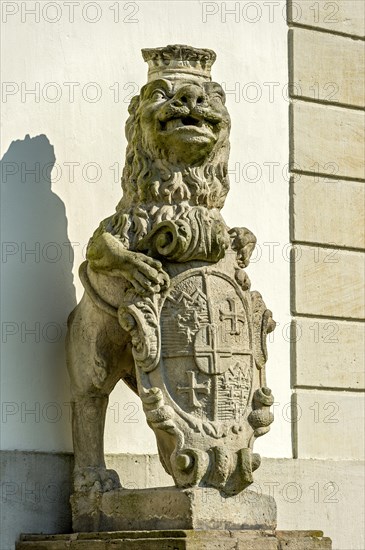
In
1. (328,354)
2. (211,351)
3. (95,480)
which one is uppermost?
(328,354)

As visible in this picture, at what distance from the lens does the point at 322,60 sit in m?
9.66

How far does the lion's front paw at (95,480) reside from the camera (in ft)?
25.7

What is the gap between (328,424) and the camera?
30.6 feet

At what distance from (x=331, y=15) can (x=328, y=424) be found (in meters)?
2.52

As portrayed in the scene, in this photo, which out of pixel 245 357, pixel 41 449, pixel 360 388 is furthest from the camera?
pixel 360 388

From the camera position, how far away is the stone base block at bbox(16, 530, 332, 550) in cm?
714

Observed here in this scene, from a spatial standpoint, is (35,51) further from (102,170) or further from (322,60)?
(322,60)

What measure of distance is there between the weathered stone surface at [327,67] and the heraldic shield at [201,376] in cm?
229

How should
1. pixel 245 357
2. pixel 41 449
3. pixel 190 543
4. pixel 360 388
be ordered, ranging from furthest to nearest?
1. pixel 360 388
2. pixel 41 449
3. pixel 245 357
4. pixel 190 543

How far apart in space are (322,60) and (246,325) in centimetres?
258

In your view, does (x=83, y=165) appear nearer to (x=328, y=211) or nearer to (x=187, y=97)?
(x=187, y=97)

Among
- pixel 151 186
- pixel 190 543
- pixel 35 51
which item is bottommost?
pixel 190 543

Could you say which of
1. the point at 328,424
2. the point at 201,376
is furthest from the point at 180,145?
the point at 328,424

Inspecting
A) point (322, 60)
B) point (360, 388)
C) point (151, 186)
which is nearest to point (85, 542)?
point (151, 186)
